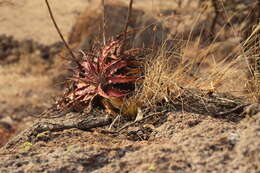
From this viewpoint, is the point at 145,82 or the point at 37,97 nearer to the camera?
the point at 145,82

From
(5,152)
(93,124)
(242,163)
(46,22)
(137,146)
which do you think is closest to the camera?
(242,163)

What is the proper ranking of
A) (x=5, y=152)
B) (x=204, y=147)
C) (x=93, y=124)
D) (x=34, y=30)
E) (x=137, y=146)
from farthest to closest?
1. (x=34, y=30)
2. (x=93, y=124)
3. (x=5, y=152)
4. (x=137, y=146)
5. (x=204, y=147)

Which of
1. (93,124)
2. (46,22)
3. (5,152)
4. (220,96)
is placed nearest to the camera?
(5,152)

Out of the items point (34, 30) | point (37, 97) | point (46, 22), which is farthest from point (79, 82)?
point (46, 22)

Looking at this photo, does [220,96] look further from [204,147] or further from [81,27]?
[81,27]

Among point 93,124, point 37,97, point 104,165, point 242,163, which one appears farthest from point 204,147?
point 37,97

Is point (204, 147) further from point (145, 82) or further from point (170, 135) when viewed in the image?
point (145, 82)

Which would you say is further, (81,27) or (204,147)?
(81,27)

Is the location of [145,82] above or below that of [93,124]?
above

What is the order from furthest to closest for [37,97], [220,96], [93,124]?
1. [37,97]
2. [220,96]
3. [93,124]
